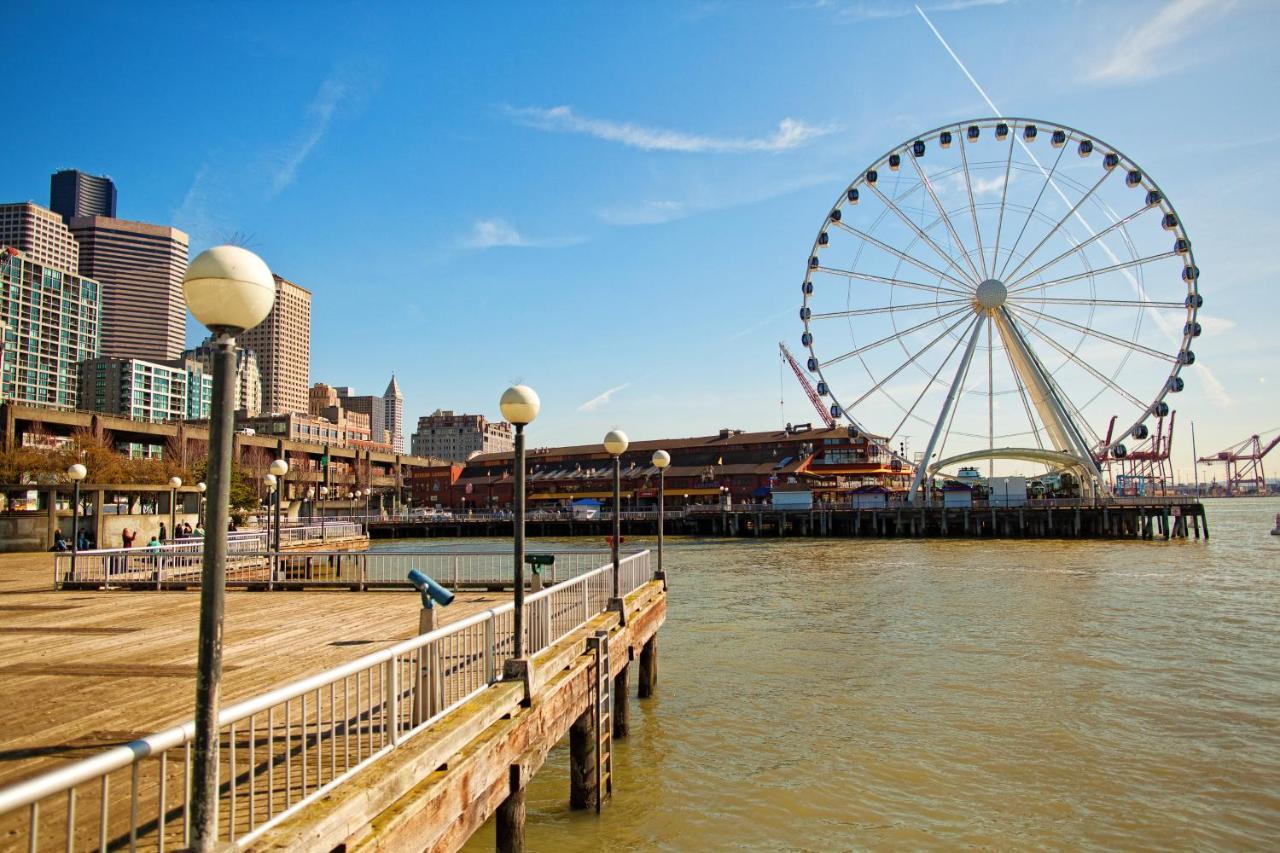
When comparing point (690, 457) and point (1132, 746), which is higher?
point (690, 457)

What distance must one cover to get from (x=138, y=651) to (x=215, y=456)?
8.95 m

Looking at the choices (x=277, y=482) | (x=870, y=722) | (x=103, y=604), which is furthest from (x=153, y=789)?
(x=277, y=482)

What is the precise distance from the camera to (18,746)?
7180 mm

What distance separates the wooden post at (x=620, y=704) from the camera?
14461 millimetres

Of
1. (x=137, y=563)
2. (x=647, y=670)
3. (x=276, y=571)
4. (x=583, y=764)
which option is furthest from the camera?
(x=137, y=563)

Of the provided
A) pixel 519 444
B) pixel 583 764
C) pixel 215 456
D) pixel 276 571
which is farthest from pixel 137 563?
pixel 215 456

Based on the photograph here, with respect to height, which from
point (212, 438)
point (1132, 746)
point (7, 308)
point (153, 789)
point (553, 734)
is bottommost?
point (1132, 746)

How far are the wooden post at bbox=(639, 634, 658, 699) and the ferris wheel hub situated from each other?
49.6 meters

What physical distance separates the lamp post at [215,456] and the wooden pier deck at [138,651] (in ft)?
10.9

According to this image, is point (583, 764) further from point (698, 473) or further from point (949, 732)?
point (698, 473)

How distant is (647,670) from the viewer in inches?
679

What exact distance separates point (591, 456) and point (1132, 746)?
110 m

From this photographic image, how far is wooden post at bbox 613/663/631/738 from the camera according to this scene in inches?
569

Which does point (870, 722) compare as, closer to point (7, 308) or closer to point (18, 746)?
point (18, 746)
